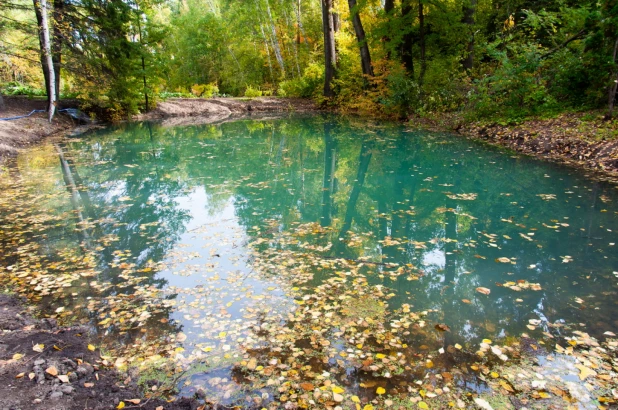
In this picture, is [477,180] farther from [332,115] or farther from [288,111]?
[288,111]

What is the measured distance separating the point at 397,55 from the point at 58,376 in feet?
67.7

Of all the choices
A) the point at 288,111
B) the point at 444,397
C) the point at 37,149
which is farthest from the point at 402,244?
the point at 288,111

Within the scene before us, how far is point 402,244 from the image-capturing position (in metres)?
6.41

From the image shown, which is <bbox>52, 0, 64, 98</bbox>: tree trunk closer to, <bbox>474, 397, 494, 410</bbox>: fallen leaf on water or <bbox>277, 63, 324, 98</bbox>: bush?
Result: <bbox>277, 63, 324, 98</bbox>: bush

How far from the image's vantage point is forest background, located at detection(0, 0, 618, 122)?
12.7m

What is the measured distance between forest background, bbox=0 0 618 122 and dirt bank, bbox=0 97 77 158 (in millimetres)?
1603

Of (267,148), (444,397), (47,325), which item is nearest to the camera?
(444,397)

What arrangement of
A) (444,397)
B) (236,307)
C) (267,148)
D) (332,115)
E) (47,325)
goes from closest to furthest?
(444,397) < (47,325) < (236,307) < (267,148) < (332,115)

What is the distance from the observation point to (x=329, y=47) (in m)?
25.7

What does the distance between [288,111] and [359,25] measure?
9.35 m

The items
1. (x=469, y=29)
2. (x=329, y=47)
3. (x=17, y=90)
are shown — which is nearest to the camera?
(x=469, y=29)

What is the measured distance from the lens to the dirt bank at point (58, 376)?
2.91 m

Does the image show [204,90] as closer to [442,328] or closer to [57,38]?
[57,38]

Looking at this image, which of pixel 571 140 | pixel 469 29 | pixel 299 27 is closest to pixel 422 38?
pixel 469 29
